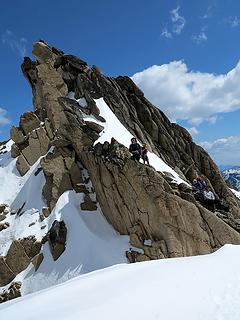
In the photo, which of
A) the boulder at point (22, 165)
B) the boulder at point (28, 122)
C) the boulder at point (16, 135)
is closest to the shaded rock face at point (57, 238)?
the boulder at point (22, 165)

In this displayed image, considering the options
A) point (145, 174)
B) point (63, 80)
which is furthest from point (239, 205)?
point (63, 80)

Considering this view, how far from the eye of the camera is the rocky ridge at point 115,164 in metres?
26.6

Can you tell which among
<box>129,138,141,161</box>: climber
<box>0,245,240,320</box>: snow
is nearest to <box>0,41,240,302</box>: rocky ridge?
<box>129,138,141,161</box>: climber

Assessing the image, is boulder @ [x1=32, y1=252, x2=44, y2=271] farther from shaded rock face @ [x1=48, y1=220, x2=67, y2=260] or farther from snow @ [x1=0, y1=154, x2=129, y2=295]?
shaded rock face @ [x1=48, y1=220, x2=67, y2=260]

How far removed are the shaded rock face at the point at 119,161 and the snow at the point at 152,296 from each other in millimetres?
12856

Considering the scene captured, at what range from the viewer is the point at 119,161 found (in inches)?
1164

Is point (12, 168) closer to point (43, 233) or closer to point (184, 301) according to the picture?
point (43, 233)

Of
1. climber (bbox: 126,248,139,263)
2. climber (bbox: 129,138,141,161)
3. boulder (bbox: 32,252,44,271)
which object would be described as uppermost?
climber (bbox: 129,138,141,161)

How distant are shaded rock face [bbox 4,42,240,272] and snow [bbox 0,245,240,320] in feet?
42.2

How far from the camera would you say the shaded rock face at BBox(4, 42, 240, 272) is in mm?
26562

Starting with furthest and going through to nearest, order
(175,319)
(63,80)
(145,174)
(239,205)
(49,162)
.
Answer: (63,80) < (239,205) < (49,162) < (145,174) < (175,319)

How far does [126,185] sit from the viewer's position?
2892cm

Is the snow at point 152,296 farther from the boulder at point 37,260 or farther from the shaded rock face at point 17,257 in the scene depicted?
the shaded rock face at point 17,257

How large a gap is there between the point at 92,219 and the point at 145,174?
661cm
